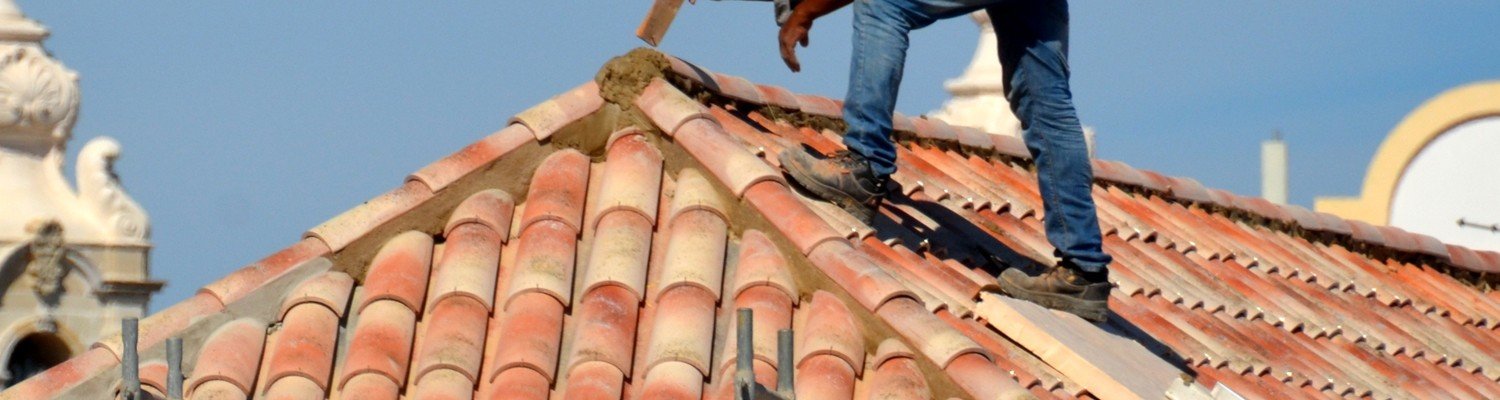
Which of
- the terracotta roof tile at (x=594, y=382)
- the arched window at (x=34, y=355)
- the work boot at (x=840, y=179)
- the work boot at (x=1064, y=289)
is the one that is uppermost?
the work boot at (x=840, y=179)

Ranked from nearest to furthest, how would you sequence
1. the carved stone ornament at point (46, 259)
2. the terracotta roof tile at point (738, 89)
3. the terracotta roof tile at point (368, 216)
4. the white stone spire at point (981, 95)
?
the terracotta roof tile at point (368, 216) < the terracotta roof tile at point (738, 89) < the carved stone ornament at point (46, 259) < the white stone spire at point (981, 95)

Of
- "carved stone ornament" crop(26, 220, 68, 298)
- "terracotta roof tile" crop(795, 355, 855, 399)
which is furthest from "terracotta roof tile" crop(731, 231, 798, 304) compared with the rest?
"carved stone ornament" crop(26, 220, 68, 298)

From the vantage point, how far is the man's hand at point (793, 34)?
348 inches

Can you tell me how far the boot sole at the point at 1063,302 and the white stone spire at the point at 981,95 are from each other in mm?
9212

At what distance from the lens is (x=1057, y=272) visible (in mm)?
8781

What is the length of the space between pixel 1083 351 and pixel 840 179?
0.95m

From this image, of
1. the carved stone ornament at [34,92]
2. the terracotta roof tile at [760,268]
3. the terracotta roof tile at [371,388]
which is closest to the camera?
the terracotta roof tile at [371,388]

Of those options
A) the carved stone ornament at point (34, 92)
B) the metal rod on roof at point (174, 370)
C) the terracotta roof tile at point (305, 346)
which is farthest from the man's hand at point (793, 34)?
the carved stone ornament at point (34, 92)

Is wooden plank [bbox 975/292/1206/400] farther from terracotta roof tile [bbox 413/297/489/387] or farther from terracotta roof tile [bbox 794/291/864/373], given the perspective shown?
terracotta roof tile [bbox 413/297/489/387]

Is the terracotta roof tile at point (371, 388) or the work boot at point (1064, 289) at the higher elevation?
the work boot at point (1064, 289)

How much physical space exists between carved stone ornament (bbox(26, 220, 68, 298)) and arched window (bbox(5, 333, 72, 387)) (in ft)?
1.03

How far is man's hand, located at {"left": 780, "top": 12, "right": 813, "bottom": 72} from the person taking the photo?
29.0 ft

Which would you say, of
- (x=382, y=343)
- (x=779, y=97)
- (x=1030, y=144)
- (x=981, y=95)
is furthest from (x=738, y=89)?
(x=981, y=95)

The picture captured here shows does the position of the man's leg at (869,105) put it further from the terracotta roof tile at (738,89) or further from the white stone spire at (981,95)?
the white stone spire at (981,95)
